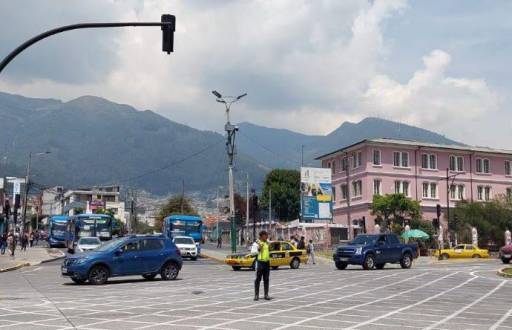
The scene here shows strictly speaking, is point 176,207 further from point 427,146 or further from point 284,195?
point 427,146

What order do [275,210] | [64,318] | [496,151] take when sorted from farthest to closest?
[275,210], [496,151], [64,318]

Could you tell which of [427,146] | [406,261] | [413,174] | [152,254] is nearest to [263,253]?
[152,254]

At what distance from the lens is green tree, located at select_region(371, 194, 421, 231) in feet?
221

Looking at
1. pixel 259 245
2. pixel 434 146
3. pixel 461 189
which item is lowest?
pixel 259 245

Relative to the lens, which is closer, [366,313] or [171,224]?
[366,313]

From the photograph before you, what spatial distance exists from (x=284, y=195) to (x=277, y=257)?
71.1m

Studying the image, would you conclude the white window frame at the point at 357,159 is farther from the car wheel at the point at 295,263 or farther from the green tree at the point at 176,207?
the green tree at the point at 176,207

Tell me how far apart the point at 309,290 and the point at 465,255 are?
34.6 m

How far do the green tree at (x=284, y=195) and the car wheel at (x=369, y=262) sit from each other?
234 feet

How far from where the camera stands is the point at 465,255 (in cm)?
5172

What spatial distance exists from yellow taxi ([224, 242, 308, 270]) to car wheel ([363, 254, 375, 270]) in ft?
12.1

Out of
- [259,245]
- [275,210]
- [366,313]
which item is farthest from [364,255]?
[275,210]

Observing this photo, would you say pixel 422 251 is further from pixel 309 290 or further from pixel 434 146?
pixel 309 290

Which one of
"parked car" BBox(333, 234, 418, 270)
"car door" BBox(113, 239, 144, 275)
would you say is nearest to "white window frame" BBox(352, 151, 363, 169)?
"parked car" BBox(333, 234, 418, 270)
